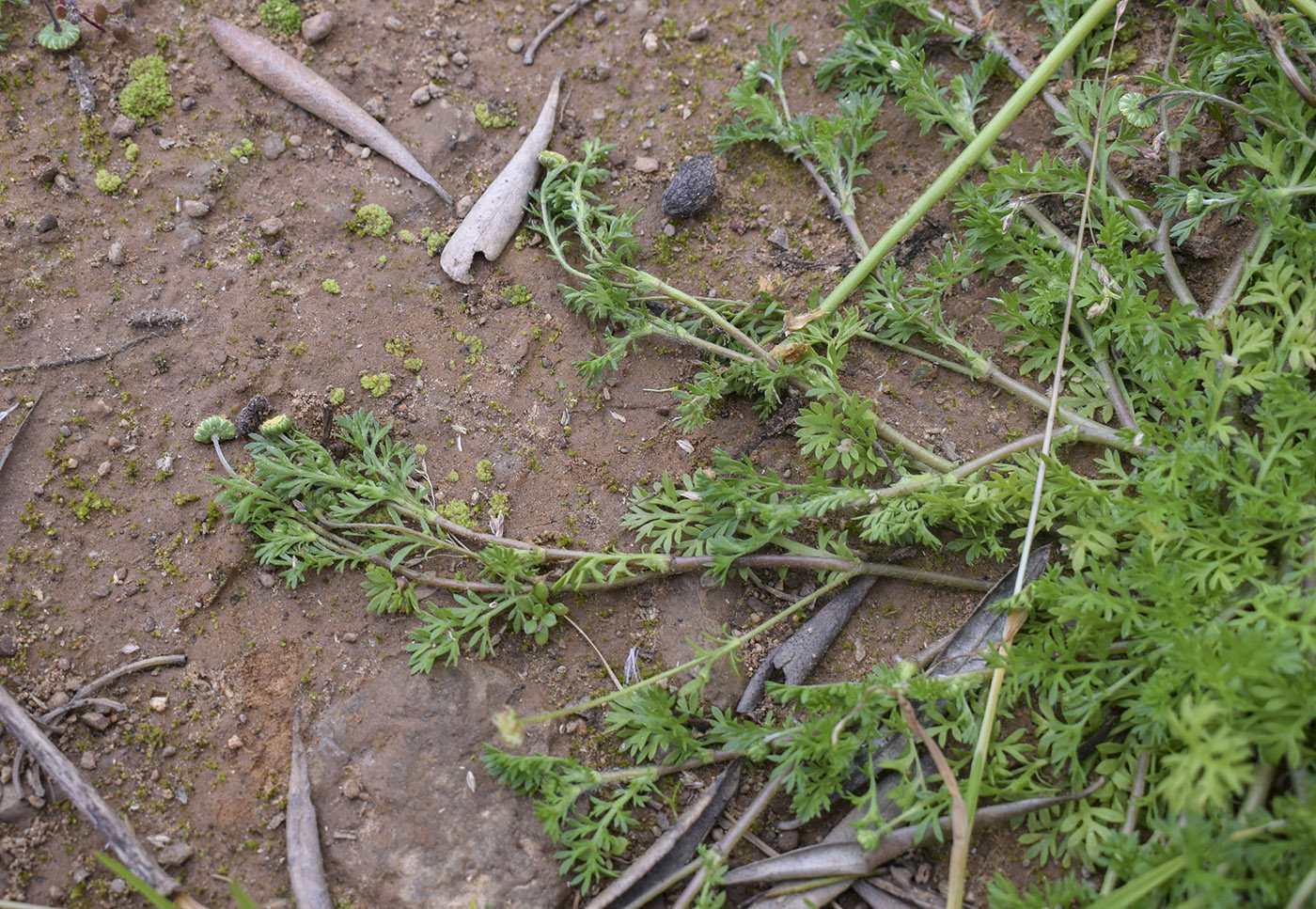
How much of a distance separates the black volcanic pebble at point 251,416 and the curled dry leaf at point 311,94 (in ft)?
4.12

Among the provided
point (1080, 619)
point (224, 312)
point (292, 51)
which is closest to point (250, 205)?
point (224, 312)

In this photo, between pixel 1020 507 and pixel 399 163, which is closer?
pixel 1020 507

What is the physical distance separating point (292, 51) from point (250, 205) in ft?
2.75

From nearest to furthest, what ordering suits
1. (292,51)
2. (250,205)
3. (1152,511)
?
(1152,511)
(250,205)
(292,51)

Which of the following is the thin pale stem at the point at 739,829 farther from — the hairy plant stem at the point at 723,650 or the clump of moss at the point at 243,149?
the clump of moss at the point at 243,149

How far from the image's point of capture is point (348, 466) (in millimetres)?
3318

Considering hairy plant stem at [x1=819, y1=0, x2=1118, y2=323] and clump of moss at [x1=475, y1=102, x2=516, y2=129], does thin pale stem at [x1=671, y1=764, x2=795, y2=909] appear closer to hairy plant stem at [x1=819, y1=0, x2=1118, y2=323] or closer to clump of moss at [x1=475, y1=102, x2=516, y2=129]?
hairy plant stem at [x1=819, y1=0, x2=1118, y2=323]

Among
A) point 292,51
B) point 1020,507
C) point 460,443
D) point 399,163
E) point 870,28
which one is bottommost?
point 460,443

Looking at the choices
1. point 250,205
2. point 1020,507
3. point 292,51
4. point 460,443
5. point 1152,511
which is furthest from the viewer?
point 292,51

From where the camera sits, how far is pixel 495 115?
159 inches

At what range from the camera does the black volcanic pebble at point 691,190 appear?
3.79m

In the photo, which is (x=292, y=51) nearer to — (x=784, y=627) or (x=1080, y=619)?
(x=784, y=627)

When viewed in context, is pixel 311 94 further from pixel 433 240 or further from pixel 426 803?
pixel 426 803

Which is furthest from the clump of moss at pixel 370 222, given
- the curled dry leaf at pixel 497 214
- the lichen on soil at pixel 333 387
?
the curled dry leaf at pixel 497 214
